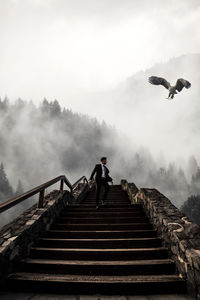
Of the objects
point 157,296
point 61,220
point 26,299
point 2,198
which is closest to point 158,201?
point 157,296

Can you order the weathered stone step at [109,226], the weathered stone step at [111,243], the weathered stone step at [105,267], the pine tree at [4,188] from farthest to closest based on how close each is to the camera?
the pine tree at [4,188]
the weathered stone step at [109,226]
the weathered stone step at [111,243]
the weathered stone step at [105,267]

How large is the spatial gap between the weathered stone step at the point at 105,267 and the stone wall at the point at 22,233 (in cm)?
33

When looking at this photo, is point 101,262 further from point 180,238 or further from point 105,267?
point 180,238

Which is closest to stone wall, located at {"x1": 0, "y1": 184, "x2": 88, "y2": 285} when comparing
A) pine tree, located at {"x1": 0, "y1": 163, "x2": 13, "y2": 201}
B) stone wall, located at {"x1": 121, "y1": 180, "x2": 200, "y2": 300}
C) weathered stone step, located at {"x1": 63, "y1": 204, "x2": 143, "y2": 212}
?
weathered stone step, located at {"x1": 63, "y1": 204, "x2": 143, "y2": 212}

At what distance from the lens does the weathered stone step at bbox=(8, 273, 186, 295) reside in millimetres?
2270

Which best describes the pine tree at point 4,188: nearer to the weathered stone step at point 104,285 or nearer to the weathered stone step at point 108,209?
the weathered stone step at point 108,209

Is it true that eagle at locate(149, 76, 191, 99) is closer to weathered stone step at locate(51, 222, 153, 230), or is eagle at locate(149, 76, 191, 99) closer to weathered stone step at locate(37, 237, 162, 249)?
weathered stone step at locate(51, 222, 153, 230)

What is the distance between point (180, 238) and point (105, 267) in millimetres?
1179

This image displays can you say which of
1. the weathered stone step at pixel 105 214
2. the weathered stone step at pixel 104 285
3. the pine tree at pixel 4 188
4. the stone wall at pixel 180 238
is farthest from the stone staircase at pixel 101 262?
the pine tree at pixel 4 188

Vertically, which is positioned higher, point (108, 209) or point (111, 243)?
point (108, 209)

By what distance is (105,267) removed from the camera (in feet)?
8.59

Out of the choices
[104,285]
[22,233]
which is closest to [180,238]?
[104,285]

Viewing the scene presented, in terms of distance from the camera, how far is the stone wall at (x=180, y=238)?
223 cm

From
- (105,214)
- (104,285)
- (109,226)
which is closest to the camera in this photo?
(104,285)
